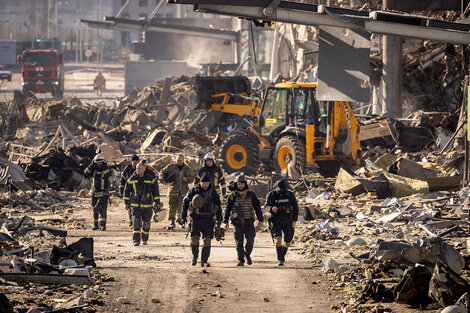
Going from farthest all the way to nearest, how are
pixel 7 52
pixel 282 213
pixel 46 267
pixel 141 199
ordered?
pixel 7 52 < pixel 141 199 < pixel 282 213 < pixel 46 267

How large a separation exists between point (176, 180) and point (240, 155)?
231 inches

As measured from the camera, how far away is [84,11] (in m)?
143

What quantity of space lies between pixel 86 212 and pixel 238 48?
43231 mm

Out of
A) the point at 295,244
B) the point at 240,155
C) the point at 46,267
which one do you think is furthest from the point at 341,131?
the point at 46,267

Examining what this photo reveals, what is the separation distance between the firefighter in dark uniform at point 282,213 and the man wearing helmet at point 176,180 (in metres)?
4.06

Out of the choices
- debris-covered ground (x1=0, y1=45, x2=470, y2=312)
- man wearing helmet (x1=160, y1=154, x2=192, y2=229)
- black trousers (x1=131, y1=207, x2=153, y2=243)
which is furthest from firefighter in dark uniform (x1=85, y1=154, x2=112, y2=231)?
black trousers (x1=131, y1=207, x2=153, y2=243)

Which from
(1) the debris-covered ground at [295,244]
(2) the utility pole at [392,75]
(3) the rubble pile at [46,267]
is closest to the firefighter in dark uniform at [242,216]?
(1) the debris-covered ground at [295,244]

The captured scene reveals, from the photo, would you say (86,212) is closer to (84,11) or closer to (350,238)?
(350,238)

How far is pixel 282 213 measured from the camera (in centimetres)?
1340

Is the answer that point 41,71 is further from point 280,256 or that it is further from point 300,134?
point 280,256

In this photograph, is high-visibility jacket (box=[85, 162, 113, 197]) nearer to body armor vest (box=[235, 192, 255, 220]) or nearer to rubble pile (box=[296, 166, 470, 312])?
rubble pile (box=[296, 166, 470, 312])

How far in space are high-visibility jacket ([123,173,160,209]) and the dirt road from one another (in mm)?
783

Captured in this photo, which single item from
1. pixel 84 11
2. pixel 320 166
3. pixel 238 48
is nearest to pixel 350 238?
pixel 320 166

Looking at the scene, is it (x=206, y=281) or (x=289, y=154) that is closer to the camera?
(x=206, y=281)
